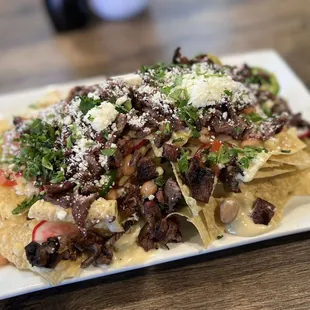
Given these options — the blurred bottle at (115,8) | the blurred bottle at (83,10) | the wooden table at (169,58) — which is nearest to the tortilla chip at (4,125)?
the wooden table at (169,58)

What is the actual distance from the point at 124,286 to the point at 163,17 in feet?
10.3

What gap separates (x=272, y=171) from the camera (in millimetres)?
2264

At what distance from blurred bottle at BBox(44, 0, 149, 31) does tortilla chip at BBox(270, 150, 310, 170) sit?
264cm

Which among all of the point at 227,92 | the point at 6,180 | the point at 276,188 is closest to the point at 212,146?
the point at 227,92

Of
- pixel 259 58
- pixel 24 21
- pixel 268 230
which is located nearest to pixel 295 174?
pixel 268 230

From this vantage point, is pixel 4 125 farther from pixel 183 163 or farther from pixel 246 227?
pixel 246 227

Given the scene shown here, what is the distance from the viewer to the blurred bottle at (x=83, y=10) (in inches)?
169

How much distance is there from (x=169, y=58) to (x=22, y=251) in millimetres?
2319

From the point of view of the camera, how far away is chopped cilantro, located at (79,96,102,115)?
221 centimetres

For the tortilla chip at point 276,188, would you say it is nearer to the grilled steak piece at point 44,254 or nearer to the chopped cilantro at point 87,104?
the chopped cilantro at point 87,104

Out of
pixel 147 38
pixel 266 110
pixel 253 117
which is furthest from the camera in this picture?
Result: pixel 147 38

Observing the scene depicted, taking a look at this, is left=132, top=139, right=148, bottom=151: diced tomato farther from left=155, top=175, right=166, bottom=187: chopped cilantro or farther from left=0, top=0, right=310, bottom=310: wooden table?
left=0, top=0, right=310, bottom=310: wooden table

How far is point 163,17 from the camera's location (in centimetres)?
460

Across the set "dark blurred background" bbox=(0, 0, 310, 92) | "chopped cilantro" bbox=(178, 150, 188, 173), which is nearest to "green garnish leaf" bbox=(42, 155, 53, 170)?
"chopped cilantro" bbox=(178, 150, 188, 173)
